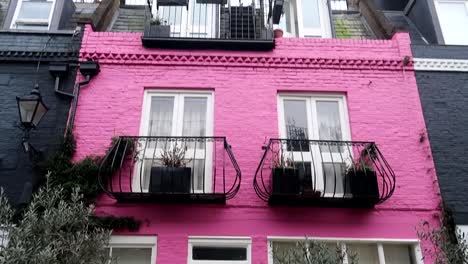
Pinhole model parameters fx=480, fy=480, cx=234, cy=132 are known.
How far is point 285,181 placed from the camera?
8.26 m

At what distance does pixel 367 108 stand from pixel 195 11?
4.50m

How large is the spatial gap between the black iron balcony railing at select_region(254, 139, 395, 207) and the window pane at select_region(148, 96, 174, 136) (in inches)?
81.5

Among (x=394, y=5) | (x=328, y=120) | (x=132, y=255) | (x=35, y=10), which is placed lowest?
(x=132, y=255)

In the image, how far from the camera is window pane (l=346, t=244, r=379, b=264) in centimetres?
848

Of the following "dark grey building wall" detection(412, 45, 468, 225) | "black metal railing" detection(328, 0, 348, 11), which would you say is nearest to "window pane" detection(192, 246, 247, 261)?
"dark grey building wall" detection(412, 45, 468, 225)

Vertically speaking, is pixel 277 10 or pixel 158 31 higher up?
pixel 277 10

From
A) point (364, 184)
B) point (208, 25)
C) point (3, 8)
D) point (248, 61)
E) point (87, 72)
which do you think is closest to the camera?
point (364, 184)

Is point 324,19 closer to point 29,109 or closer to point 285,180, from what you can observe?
point 285,180

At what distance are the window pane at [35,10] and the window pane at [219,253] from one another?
6416 mm

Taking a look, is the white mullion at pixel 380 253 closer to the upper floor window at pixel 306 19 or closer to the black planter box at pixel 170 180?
the black planter box at pixel 170 180

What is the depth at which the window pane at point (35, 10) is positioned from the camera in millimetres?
10922

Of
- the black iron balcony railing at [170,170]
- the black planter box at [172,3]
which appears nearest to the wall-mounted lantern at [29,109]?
the black iron balcony railing at [170,170]

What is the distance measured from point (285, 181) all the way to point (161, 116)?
9.63 ft

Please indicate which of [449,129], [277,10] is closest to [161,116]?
[277,10]
